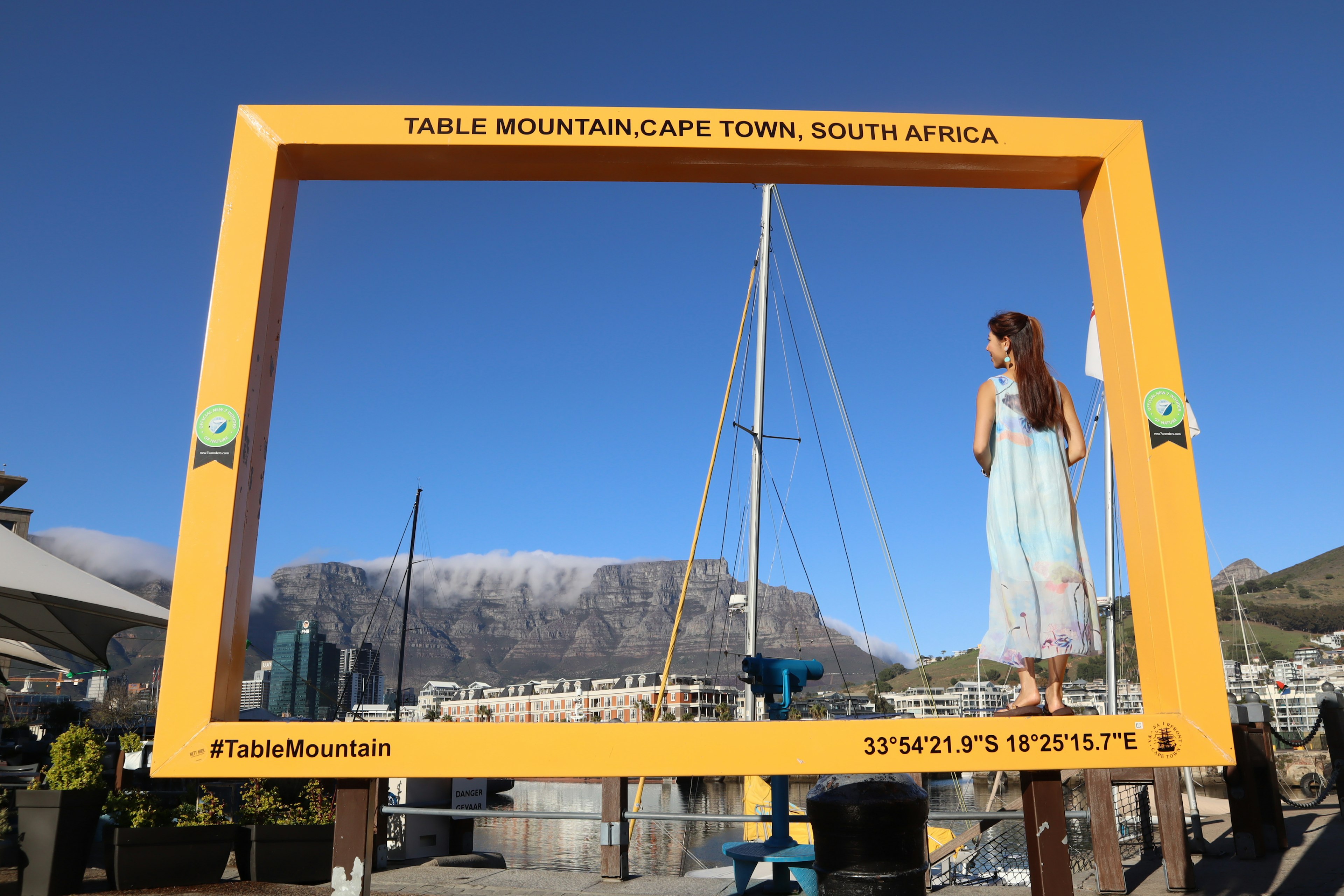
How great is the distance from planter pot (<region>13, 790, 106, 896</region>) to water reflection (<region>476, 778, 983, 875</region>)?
10.1ft

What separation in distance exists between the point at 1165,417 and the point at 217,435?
2.51 metres

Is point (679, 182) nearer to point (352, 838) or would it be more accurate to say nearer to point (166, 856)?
point (352, 838)

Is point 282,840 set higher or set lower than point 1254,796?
lower

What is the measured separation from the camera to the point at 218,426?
2.14m

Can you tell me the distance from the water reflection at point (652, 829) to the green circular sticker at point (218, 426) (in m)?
2.82

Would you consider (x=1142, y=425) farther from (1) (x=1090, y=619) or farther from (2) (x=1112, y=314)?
(1) (x=1090, y=619)

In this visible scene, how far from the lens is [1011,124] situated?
2451mm

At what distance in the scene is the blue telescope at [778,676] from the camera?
2.95 metres

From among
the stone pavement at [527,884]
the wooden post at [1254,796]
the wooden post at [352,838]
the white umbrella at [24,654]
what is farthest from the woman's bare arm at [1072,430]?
the white umbrella at [24,654]

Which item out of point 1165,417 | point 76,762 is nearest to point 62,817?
point 76,762

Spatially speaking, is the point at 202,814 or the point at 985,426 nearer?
the point at 985,426

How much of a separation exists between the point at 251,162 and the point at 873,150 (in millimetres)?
1806

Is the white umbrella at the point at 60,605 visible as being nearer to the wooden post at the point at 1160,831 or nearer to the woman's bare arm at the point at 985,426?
the woman's bare arm at the point at 985,426

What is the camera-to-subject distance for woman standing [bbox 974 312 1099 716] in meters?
2.46
